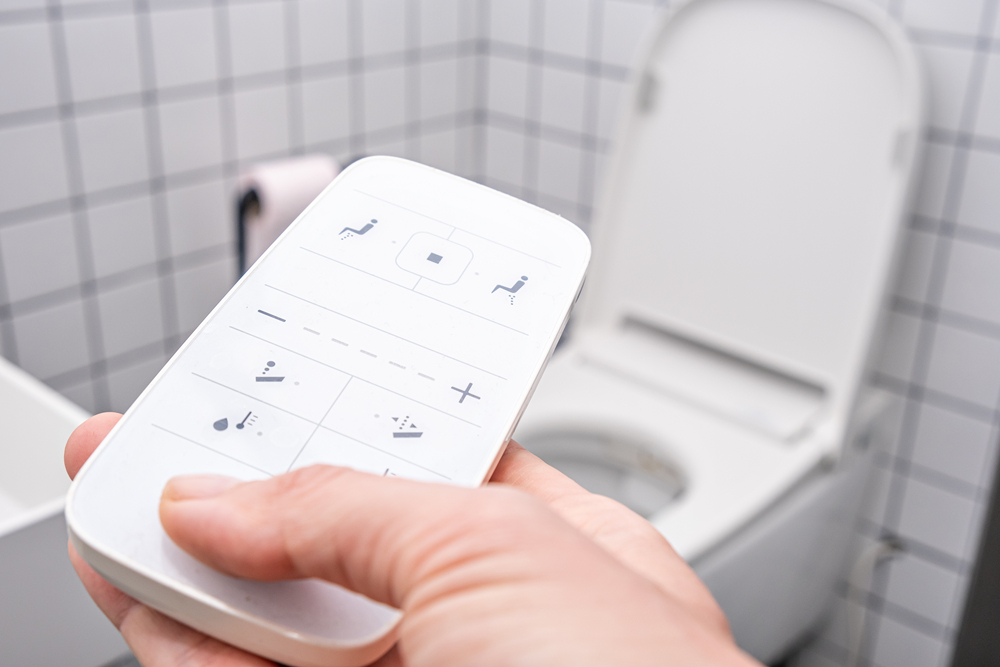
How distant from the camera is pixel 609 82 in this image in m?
1.03

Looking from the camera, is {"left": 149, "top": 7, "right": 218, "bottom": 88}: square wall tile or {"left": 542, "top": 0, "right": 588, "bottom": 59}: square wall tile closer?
{"left": 149, "top": 7, "right": 218, "bottom": 88}: square wall tile

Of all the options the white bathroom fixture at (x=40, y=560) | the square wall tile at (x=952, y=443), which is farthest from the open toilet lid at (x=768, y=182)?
the white bathroom fixture at (x=40, y=560)

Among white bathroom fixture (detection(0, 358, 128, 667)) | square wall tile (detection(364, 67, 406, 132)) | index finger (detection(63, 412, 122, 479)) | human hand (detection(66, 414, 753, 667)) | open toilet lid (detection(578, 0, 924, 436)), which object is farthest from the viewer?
square wall tile (detection(364, 67, 406, 132))

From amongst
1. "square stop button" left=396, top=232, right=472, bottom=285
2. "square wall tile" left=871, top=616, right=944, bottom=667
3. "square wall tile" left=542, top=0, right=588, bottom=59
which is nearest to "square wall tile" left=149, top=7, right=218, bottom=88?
"square wall tile" left=542, top=0, right=588, bottom=59

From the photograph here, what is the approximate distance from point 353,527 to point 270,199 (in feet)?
2.13

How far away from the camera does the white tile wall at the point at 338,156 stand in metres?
0.77

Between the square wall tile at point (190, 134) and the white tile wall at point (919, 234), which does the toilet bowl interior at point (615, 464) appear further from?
the square wall tile at point (190, 134)

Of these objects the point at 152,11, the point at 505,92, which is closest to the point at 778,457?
the point at 505,92

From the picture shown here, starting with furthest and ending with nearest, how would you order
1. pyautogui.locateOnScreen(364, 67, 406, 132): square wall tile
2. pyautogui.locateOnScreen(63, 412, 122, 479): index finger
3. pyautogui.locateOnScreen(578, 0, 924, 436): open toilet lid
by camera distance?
pyautogui.locateOnScreen(364, 67, 406, 132): square wall tile
pyautogui.locateOnScreen(578, 0, 924, 436): open toilet lid
pyautogui.locateOnScreen(63, 412, 122, 479): index finger

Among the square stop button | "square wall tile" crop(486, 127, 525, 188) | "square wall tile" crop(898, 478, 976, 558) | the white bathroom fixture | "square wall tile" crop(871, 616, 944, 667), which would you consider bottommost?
"square wall tile" crop(871, 616, 944, 667)

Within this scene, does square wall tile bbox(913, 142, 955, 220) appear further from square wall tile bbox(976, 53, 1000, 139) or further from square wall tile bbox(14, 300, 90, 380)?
square wall tile bbox(14, 300, 90, 380)

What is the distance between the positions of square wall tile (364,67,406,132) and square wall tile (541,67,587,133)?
19 cm

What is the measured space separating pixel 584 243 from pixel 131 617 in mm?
255

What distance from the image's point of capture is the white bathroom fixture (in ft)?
1.64
